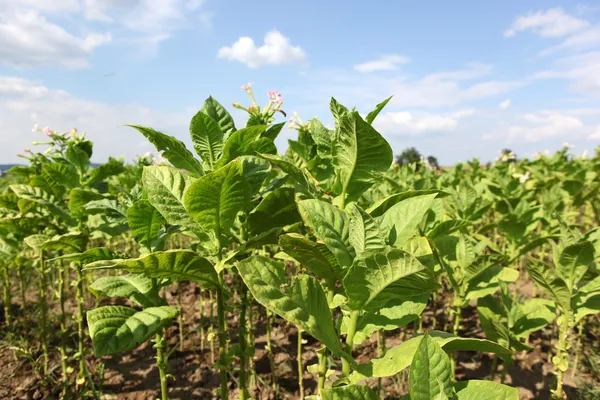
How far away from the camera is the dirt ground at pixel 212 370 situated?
122 inches

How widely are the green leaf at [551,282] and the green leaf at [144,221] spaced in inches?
67.8

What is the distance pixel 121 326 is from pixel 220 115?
0.97m

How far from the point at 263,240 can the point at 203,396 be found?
2.02 meters

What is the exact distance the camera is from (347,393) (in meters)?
1.02

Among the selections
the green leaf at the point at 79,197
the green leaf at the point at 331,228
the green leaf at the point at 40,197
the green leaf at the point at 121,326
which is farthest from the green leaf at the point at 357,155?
the green leaf at the point at 40,197

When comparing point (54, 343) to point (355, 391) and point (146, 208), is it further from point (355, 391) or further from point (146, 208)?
point (355, 391)

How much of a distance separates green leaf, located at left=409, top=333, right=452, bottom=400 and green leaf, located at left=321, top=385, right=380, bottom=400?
12cm

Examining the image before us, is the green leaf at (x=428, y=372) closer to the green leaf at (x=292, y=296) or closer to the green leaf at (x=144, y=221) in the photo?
the green leaf at (x=292, y=296)

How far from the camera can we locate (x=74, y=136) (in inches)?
111

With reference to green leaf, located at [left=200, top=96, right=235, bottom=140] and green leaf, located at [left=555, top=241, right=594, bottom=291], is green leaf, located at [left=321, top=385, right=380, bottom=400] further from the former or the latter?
green leaf, located at [left=555, top=241, right=594, bottom=291]

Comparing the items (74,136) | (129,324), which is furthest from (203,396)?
(74,136)

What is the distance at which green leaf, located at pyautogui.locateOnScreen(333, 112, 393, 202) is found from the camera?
1343 millimetres

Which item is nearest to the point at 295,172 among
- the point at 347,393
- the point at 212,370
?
the point at 347,393

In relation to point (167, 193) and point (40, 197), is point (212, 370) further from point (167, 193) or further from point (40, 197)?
point (167, 193)
